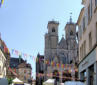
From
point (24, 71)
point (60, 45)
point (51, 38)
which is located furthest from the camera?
point (60, 45)

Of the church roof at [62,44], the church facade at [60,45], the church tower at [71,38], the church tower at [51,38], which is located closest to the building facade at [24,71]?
the church facade at [60,45]

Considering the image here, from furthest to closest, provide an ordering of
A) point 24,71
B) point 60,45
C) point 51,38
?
point 60,45, point 51,38, point 24,71

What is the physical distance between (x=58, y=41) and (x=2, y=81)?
85.8 metres

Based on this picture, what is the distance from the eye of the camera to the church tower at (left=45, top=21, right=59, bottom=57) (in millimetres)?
96856

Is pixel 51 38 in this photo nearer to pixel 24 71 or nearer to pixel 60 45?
pixel 60 45

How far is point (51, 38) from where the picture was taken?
9769cm

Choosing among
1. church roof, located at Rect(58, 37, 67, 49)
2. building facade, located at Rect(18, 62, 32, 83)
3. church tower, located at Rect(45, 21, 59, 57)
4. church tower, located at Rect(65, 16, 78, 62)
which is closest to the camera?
building facade, located at Rect(18, 62, 32, 83)

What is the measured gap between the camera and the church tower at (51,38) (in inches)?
3813

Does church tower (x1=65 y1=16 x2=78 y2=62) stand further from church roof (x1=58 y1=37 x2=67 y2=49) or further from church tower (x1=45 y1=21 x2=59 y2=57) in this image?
church tower (x1=45 y1=21 x2=59 y2=57)

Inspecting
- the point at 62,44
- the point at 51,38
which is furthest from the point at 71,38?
the point at 51,38

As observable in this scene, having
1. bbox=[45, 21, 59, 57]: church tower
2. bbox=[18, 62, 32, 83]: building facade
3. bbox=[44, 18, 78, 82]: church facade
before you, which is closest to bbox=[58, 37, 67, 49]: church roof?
bbox=[44, 18, 78, 82]: church facade

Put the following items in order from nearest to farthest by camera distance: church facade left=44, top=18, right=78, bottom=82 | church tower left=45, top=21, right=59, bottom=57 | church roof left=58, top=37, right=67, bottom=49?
church facade left=44, top=18, right=78, bottom=82 → church tower left=45, top=21, right=59, bottom=57 → church roof left=58, top=37, right=67, bottom=49

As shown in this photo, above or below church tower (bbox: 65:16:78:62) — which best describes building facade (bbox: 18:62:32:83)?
below

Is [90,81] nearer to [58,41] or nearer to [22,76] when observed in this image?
[22,76]
